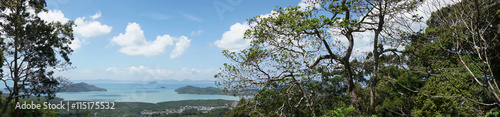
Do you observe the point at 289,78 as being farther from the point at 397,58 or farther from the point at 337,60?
the point at 397,58

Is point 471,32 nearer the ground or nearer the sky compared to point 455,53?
nearer the sky

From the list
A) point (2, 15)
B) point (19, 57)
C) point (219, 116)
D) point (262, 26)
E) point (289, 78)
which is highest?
point (2, 15)

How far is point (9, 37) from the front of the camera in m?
12.9

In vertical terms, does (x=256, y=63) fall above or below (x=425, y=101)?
above

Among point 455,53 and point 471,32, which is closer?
point 471,32

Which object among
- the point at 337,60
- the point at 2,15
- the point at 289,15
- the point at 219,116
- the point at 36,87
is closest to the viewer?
the point at 289,15

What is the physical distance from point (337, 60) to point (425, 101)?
10.8m

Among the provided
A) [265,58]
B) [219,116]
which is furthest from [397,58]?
[219,116]

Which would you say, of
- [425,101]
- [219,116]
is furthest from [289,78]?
[219,116]

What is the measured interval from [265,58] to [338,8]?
2078 mm

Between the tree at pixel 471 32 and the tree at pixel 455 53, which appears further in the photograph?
the tree at pixel 455 53

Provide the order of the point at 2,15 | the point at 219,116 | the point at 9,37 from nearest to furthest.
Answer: the point at 2,15 < the point at 9,37 < the point at 219,116

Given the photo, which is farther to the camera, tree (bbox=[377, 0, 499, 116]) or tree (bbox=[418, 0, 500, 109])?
tree (bbox=[377, 0, 499, 116])

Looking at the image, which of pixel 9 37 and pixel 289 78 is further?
pixel 9 37
